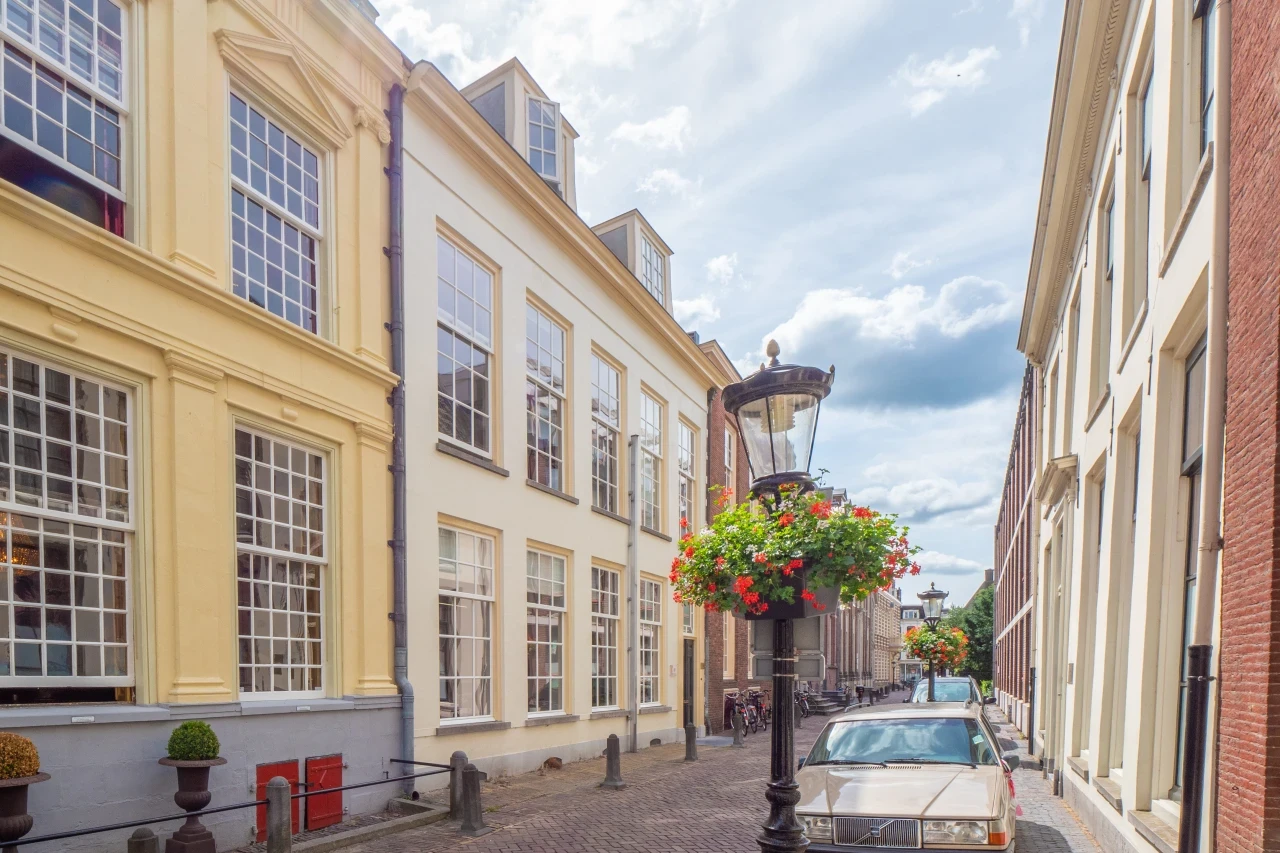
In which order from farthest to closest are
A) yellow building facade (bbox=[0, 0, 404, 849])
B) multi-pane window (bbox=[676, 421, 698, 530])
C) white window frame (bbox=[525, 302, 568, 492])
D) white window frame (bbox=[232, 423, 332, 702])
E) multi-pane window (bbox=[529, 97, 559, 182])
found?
multi-pane window (bbox=[676, 421, 698, 530]) → multi-pane window (bbox=[529, 97, 559, 182]) → white window frame (bbox=[525, 302, 568, 492]) → white window frame (bbox=[232, 423, 332, 702]) → yellow building facade (bbox=[0, 0, 404, 849])

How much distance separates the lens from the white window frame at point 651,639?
19594 millimetres

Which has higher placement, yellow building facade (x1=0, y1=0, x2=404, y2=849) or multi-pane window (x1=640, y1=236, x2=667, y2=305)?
multi-pane window (x1=640, y1=236, x2=667, y2=305)

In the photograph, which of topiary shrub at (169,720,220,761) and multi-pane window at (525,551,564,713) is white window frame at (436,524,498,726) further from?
topiary shrub at (169,720,220,761)

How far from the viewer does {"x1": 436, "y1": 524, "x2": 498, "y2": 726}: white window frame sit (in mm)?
12320

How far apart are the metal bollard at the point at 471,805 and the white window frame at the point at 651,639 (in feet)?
32.0

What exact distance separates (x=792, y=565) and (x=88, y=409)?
6.20 m

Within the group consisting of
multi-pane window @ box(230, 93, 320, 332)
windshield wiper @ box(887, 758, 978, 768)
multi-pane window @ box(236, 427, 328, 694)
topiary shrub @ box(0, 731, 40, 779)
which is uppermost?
multi-pane window @ box(230, 93, 320, 332)

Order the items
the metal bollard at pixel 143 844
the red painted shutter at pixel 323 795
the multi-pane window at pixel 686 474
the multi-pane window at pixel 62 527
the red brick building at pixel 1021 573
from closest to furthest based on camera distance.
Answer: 1. the metal bollard at pixel 143 844
2. the multi-pane window at pixel 62 527
3. the red painted shutter at pixel 323 795
4. the multi-pane window at pixel 686 474
5. the red brick building at pixel 1021 573

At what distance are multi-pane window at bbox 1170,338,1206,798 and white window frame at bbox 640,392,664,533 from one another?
13251 mm

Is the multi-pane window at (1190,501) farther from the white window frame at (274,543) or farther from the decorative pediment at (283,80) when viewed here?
the decorative pediment at (283,80)

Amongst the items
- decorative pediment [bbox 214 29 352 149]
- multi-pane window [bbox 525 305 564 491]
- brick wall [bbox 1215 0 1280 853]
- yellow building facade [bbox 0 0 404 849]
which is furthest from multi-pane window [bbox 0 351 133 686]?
brick wall [bbox 1215 0 1280 853]

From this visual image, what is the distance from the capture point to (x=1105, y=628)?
1002cm

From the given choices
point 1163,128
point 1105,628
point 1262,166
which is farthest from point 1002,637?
point 1262,166

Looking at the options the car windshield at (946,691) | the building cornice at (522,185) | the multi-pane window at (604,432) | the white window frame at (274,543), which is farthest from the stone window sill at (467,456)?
the car windshield at (946,691)
